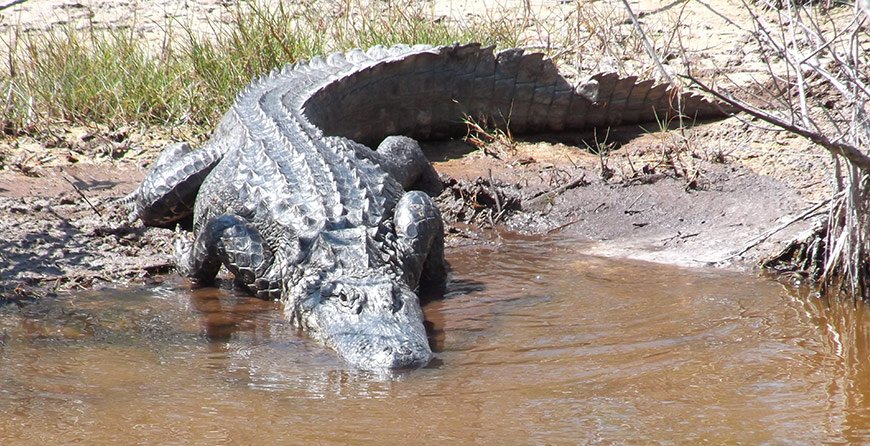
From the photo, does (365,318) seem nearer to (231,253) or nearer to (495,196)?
(231,253)

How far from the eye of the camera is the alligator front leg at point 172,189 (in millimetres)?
6031

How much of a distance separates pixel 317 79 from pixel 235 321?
108 inches

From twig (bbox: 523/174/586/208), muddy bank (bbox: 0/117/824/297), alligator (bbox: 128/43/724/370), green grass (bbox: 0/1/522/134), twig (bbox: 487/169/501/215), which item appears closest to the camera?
alligator (bbox: 128/43/724/370)

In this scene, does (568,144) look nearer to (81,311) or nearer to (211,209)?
(211,209)

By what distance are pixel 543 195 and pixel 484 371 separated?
2.95 m

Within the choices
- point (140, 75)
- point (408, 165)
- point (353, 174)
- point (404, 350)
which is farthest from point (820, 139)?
point (140, 75)

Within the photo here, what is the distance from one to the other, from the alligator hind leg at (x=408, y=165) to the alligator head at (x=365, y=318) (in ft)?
5.73

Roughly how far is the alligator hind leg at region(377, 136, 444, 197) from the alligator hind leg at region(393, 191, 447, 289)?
110 cm

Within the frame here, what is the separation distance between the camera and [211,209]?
563 cm

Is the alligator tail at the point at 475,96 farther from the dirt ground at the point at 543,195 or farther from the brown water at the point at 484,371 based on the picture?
the brown water at the point at 484,371

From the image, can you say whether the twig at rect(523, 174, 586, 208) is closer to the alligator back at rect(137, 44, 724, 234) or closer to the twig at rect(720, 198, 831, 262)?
the alligator back at rect(137, 44, 724, 234)

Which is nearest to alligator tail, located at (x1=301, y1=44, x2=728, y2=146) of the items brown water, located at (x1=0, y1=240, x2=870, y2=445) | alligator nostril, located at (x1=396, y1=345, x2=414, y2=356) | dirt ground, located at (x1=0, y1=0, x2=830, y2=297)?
dirt ground, located at (x1=0, y1=0, x2=830, y2=297)

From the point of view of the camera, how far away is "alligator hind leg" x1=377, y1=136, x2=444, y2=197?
654 centimetres

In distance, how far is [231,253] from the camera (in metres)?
5.20
